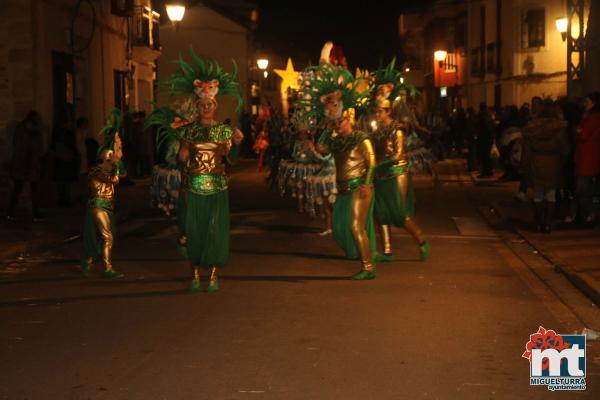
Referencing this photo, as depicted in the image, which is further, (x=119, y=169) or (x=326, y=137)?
(x=119, y=169)

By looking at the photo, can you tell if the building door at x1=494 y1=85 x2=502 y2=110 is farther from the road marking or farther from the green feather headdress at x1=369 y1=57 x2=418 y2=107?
the green feather headdress at x1=369 y1=57 x2=418 y2=107

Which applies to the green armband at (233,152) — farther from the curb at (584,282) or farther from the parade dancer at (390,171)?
the curb at (584,282)

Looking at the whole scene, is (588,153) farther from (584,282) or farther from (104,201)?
(104,201)

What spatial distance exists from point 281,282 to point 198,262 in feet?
3.64

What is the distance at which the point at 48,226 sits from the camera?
53.2 ft

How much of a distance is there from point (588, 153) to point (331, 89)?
5.58 metres

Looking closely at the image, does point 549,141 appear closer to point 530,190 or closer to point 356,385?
point 530,190

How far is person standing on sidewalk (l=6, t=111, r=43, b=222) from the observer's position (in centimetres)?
1694

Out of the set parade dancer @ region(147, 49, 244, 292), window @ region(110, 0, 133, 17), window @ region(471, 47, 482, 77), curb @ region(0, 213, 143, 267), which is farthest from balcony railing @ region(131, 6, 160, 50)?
window @ region(471, 47, 482, 77)

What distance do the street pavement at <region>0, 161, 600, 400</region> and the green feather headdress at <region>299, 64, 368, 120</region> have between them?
1.86 m

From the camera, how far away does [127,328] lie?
27.6 feet

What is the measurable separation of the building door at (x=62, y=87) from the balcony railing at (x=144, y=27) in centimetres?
688

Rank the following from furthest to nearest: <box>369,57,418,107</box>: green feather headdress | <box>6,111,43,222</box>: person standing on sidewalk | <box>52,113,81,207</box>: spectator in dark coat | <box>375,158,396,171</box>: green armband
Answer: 1. <box>52,113,81,207</box>: spectator in dark coat
2. <box>6,111,43,222</box>: person standing on sidewalk
3. <box>369,57,418,107</box>: green feather headdress
4. <box>375,158,396,171</box>: green armband

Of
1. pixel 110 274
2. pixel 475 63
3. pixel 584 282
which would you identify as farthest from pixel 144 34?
pixel 475 63
